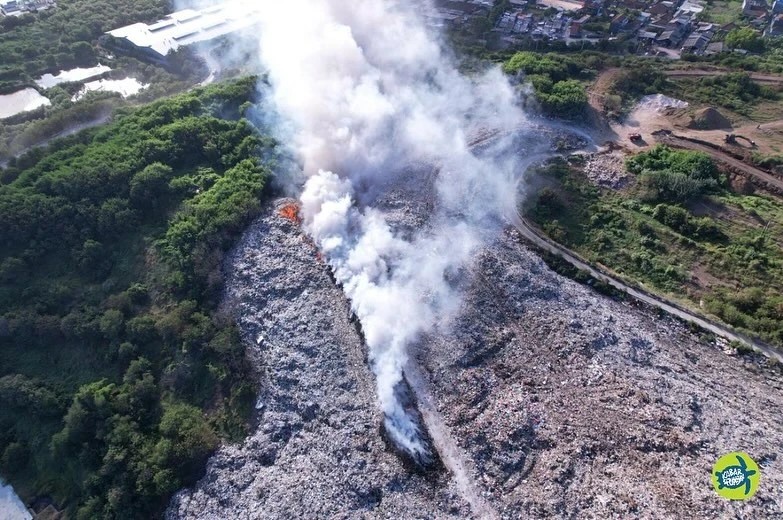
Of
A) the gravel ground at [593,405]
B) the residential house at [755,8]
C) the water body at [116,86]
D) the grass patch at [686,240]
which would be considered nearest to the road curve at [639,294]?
the grass patch at [686,240]

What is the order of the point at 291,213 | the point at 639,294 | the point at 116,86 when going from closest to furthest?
the point at 639,294 → the point at 291,213 → the point at 116,86

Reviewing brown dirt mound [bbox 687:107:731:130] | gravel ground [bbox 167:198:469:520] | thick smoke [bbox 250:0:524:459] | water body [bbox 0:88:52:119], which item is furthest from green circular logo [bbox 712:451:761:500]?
water body [bbox 0:88:52:119]

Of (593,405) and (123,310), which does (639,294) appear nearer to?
(593,405)

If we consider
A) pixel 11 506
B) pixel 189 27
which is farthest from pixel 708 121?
pixel 189 27

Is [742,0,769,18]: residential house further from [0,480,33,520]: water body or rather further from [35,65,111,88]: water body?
[0,480,33,520]: water body

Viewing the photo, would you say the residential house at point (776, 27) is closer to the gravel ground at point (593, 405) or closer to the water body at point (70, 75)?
the gravel ground at point (593, 405)

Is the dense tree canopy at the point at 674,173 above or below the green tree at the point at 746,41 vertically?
below
